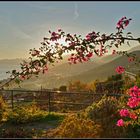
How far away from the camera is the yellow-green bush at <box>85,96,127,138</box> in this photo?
10545mm

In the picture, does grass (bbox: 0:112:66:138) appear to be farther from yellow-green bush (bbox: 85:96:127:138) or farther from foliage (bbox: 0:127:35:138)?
yellow-green bush (bbox: 85:96:127:138)

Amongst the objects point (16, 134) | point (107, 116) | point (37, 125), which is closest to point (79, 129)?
point (107, 116)

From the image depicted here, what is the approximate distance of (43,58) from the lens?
32.4ft

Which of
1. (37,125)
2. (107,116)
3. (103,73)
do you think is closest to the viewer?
(107,116)

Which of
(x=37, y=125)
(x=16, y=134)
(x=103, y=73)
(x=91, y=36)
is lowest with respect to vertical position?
(x=16, y=134)

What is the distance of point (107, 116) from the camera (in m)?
11.2

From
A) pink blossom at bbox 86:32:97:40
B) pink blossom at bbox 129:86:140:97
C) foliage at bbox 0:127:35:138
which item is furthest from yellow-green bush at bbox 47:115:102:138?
pink blossom at bbox 86:32:97:40

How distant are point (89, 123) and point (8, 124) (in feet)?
Answer: 15.7

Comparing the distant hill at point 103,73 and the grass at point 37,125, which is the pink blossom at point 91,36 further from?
the grass at point 37,125

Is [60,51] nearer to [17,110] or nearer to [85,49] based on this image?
[85,49]

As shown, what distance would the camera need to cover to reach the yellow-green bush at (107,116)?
1055 centimetres

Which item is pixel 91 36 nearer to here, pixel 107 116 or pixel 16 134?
pixel 107 116

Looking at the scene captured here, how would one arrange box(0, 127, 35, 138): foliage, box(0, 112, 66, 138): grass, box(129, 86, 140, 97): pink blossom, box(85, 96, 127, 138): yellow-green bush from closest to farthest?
box(129, 86, 140, 97): pink blossom → box(85, 96, 127, 138): yellow-green bush → box(0, 127, 35, 138): foliage → box(0, 112, 66, 138): grass

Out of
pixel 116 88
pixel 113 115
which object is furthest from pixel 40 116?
pixel 116 88
